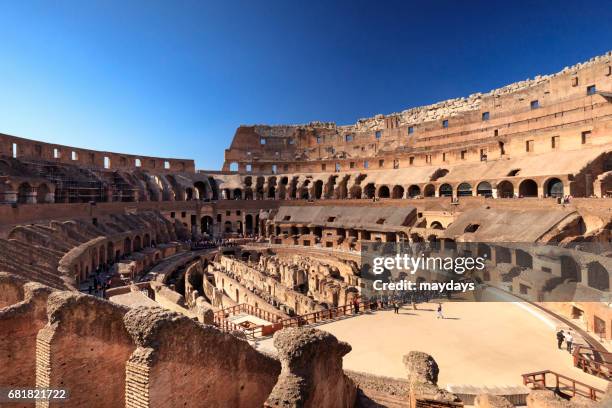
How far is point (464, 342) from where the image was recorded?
12242 millimetres

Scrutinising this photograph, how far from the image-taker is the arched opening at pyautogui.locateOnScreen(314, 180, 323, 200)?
49.3 m

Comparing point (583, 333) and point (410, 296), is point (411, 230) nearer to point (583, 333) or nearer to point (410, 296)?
point (410, 296)

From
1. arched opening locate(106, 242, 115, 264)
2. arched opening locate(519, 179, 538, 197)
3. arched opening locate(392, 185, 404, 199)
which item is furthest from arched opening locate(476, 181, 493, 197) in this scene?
arched opening locate(106, 242, 115, 264)

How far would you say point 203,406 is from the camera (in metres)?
6.25

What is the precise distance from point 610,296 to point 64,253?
2389 centimetres

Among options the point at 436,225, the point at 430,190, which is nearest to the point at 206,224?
the point at 430,190

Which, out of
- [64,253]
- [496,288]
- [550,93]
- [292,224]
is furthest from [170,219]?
[550,93]

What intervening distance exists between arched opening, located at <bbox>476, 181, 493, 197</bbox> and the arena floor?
59.8ft

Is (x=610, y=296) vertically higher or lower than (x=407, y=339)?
higher

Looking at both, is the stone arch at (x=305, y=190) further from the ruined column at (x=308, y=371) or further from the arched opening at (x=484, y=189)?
the ruined column at (x=308, y=371)

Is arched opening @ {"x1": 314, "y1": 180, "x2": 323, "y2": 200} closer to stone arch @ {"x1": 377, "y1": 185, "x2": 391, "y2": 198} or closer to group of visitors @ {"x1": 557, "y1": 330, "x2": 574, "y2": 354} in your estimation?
stone arch @ {"x1": 377, "y1": 185, "x2": 391, "y2": 198}

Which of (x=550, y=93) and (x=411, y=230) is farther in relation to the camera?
(x=550, y=93)

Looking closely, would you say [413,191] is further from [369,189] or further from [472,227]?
[472,227]

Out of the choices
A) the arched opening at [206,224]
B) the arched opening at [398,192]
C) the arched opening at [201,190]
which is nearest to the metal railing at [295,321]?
the arched opening at [398,192]
